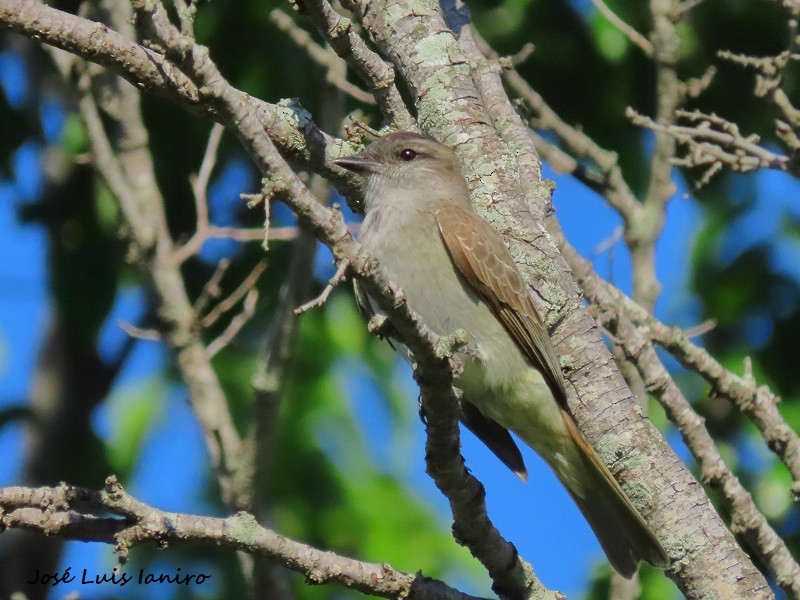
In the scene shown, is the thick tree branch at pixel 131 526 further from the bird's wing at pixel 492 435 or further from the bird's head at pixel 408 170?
the bird's head at pixel 408 170

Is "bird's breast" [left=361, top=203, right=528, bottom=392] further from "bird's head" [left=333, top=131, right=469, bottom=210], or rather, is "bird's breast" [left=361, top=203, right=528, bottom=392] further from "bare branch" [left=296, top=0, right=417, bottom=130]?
"bare branch" [left=296, top=0, right=417, bottom=130]

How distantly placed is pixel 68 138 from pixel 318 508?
9.98 ft

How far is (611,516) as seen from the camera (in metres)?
4.90

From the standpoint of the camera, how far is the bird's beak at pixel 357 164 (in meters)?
4.86

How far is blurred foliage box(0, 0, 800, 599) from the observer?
6.40 metres

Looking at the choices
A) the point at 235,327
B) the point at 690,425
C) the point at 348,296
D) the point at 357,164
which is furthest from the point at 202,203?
the point at 690,425

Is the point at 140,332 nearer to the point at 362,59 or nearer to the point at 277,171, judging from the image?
the point at 362,59

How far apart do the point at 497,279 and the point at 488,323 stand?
0.28 meters

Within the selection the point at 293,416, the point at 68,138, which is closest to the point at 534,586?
the point at 293,416

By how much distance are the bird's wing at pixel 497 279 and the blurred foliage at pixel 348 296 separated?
1.31 metres

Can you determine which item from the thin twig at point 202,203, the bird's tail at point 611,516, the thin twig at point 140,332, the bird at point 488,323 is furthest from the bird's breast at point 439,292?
the thin twig at point 140,332

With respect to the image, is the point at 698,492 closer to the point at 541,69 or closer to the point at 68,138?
the point at 541,69

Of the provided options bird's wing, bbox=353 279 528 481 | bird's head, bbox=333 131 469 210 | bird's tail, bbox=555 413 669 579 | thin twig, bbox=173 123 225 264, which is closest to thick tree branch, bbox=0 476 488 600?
bird's tail, bbox=555 413 669 579

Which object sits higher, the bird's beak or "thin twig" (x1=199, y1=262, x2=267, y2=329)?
"thin twig" (x1=199, y1=262, x2=267, y2=329)
